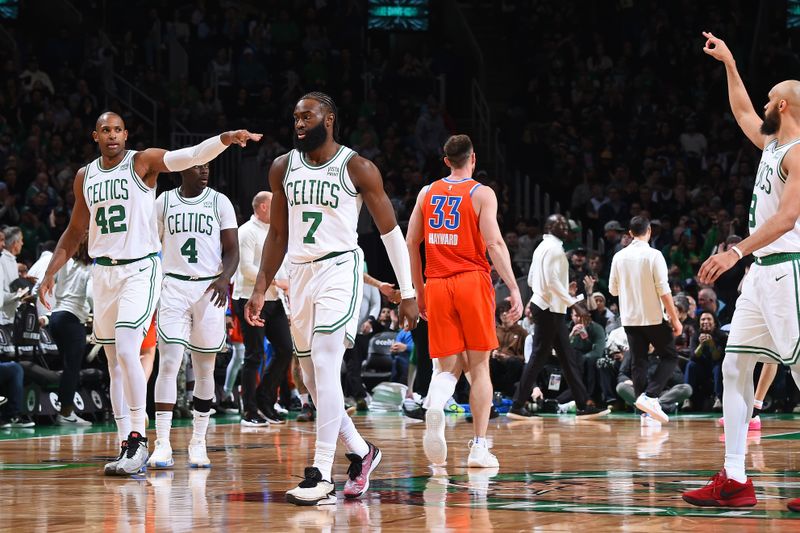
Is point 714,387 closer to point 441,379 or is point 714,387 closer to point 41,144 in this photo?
point 441,379

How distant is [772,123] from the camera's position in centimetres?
606

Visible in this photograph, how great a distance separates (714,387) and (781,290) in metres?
8.92

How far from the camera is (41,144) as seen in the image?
17875 mm

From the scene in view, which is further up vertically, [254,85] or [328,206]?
[254,85]

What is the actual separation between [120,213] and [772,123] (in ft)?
13.2

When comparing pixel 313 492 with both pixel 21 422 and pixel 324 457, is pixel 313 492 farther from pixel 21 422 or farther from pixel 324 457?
pixel 21 422

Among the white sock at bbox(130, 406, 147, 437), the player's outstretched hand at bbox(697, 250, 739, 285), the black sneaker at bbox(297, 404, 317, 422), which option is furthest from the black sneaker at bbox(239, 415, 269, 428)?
the player's outstretched hand at bbox(697, 250, 739, 285)

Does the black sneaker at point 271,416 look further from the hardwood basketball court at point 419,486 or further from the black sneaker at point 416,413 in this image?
the black sneaker at point 416,413

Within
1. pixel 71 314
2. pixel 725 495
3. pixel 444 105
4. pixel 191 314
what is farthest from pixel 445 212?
pixel 444 105

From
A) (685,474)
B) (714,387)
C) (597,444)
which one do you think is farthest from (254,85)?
(685,474)

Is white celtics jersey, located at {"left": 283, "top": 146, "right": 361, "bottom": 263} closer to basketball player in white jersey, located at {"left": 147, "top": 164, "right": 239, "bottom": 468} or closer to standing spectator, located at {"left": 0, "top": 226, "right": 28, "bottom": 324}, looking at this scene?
basketball player in white jersey, located at {"left": 147, "top": 164, "right": 239, "bottom": 468}

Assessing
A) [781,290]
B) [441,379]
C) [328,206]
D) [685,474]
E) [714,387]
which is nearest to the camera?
[781,290]

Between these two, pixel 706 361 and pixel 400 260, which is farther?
pixel 706 361

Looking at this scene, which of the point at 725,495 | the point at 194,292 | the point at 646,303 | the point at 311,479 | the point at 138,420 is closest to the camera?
the point at 725,495
